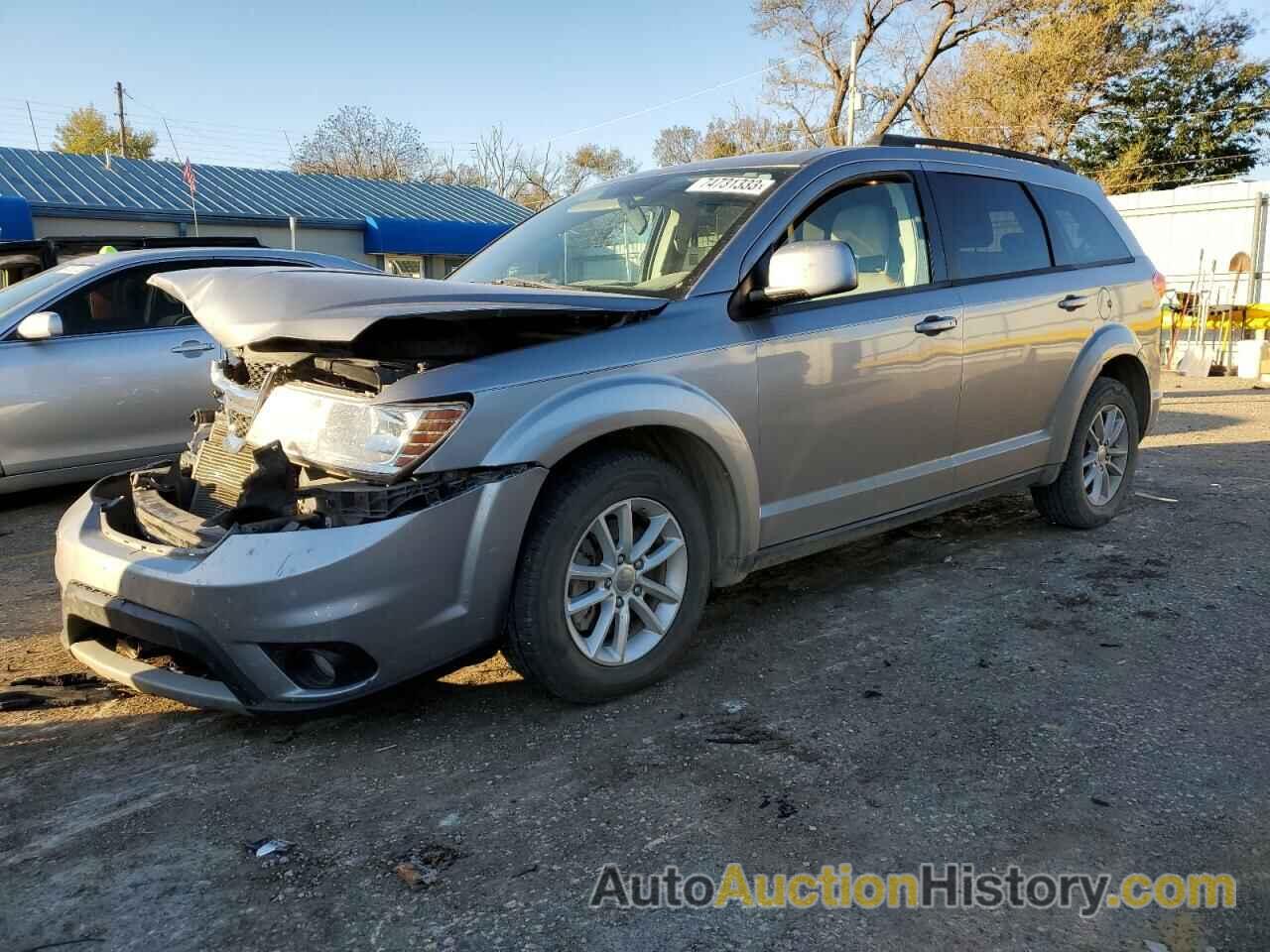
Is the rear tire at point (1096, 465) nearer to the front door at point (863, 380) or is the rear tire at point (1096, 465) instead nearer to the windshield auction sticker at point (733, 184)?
the front door at point (863, 380)

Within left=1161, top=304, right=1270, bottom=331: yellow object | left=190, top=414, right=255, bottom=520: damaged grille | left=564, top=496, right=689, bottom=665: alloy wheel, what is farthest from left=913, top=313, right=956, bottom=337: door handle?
left=1161, top=304, right=1270, bottom=331: yellow object

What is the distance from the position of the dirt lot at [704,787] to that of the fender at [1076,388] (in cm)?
97

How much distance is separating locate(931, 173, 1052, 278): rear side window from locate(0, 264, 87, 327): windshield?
16.6ft

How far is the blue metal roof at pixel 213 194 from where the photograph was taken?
23.8 meters

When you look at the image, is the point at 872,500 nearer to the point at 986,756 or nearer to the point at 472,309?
the point at 986,756

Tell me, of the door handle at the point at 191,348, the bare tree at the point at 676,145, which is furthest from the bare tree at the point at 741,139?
the door handle at the point at 191,348

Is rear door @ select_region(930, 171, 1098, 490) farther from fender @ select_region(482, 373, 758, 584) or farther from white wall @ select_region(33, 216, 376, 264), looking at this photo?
white wall @ select_region(33, 216, 376, 264)

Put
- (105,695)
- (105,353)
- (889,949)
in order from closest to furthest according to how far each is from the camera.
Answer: (889,949) < (105,695) < (105,353)

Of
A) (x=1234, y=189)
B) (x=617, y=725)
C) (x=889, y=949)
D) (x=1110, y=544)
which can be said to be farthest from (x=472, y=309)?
(x=1234, y=189)

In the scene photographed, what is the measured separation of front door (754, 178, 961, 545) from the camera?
141 inches

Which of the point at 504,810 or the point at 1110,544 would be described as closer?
the point at 504,810

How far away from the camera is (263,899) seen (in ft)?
7.28

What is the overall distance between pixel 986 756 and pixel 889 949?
0.93 m

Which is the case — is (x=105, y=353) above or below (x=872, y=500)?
above
